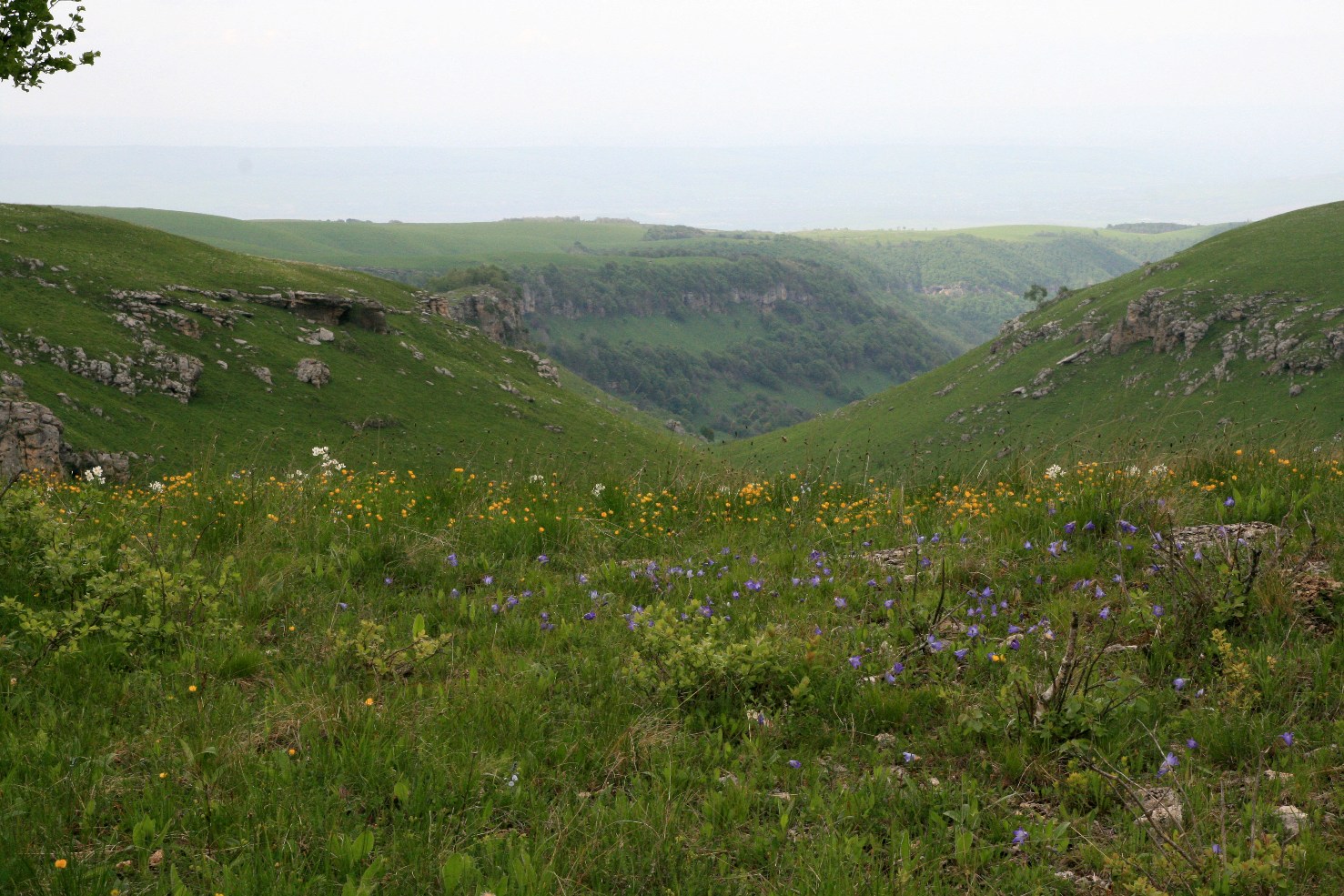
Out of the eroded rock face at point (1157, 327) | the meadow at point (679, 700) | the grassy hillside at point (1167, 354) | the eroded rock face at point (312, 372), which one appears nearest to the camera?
the meadow at point (679, 700)

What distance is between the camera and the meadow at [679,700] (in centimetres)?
308

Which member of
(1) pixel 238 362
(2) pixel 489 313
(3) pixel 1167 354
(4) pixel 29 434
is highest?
(2) pixel 489 313

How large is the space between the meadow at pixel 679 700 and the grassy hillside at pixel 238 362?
46452mm


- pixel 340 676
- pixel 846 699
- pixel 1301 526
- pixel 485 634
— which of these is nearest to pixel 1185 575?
pixel 1301 526

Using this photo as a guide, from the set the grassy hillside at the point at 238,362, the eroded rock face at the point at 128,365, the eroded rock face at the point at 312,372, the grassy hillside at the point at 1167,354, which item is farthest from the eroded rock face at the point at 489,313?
the eroded rock face at the point at 128,365

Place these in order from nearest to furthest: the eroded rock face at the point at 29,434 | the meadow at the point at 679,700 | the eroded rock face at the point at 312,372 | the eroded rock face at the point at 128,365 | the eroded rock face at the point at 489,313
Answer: the meadow at the point at 679,700
the eroded rock face at the point at 29,434
the eroded rock face at the point at 128,365
the eroded rock face at the point at 312,372
the eroded rock face at the point at 489,313

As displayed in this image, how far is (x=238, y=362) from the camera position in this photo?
82250 mm

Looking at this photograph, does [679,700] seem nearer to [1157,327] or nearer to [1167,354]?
[1167,354]

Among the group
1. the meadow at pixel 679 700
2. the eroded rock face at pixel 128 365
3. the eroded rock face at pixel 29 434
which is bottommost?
the eroded rock face at pixel 29 434

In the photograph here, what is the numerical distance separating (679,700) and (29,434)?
64.2m

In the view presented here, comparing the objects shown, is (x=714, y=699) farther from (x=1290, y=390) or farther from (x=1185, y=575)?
(x=1290, y=390)

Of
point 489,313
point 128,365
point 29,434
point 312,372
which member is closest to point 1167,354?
point 312,372

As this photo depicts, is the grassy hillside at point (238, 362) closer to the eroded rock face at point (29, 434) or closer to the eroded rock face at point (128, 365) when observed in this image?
the eroded rock face at point (128, 365)

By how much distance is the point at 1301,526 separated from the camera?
586 centimetres
